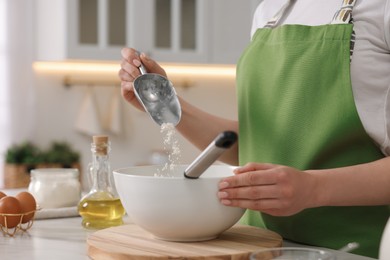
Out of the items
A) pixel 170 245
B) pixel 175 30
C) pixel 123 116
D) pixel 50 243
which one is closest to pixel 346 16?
pixel 170 245

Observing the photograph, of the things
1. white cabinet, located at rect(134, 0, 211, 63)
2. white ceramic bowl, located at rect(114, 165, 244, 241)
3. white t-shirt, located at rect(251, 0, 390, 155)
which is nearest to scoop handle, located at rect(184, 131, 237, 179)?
white ceramic bowl, located at rect(114, 165, 244, 241)

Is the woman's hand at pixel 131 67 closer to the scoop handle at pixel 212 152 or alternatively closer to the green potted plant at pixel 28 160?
the scoop handle at pixel 212 152

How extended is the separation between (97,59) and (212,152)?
259 cm

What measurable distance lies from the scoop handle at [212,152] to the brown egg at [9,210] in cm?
38

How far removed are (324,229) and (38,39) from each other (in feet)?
8.71

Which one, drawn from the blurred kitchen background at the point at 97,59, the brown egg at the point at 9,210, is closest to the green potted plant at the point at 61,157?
the blurred kitchen background at the point at 97,59

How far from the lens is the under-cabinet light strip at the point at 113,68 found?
365cm

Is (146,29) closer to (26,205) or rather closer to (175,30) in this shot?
(175,30)

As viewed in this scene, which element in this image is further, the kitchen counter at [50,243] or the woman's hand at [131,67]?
the woman's hand at [131,67]

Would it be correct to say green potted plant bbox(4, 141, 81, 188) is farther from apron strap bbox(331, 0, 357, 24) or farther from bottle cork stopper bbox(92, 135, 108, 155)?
apron strap bbox(331, 0, 357, 24)

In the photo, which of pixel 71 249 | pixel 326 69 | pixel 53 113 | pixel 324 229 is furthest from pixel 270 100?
pixel 53 113

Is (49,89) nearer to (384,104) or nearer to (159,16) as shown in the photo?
(159,16)

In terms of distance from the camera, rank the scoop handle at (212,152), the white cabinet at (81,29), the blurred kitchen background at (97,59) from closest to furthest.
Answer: the scoop handle at (212,152), the white cabinet at (81,29), the blurred kitchen background at (97,59)

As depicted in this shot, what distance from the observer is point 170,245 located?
1064 mm
